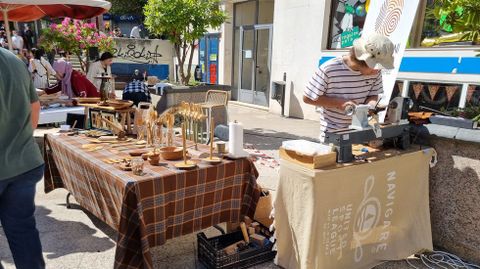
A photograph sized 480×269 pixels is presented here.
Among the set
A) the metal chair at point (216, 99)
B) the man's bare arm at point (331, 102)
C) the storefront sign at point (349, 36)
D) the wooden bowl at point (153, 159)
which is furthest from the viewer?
the storefront sign at point (349, 36)

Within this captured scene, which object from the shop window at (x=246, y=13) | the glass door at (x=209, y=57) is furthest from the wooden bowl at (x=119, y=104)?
the glass door at (x=209, y=57)

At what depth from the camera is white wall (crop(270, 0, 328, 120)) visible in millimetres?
8055

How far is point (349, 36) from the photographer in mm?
7477

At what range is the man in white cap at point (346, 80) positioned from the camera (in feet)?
8.22

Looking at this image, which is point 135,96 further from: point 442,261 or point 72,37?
point 72,37

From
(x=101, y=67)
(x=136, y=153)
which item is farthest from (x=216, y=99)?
(x=136, y=153)

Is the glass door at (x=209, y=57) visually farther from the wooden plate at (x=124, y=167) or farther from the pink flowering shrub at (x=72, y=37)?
the wooden plate at (x=124, y=167)

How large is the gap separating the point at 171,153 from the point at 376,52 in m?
1.65

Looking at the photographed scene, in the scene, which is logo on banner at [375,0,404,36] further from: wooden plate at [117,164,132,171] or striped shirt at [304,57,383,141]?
wooden plate at [117,164,132,171]

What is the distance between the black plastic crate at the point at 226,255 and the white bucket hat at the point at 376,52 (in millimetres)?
1552


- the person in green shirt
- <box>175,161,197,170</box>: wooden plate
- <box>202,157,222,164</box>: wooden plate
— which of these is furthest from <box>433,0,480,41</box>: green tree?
the person in green shirt

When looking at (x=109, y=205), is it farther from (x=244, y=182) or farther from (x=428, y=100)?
(x=428, y=100)

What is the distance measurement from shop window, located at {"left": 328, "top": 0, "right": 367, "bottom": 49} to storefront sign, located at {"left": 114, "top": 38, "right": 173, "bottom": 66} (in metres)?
10.5

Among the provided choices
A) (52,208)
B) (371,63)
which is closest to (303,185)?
(371,63)
